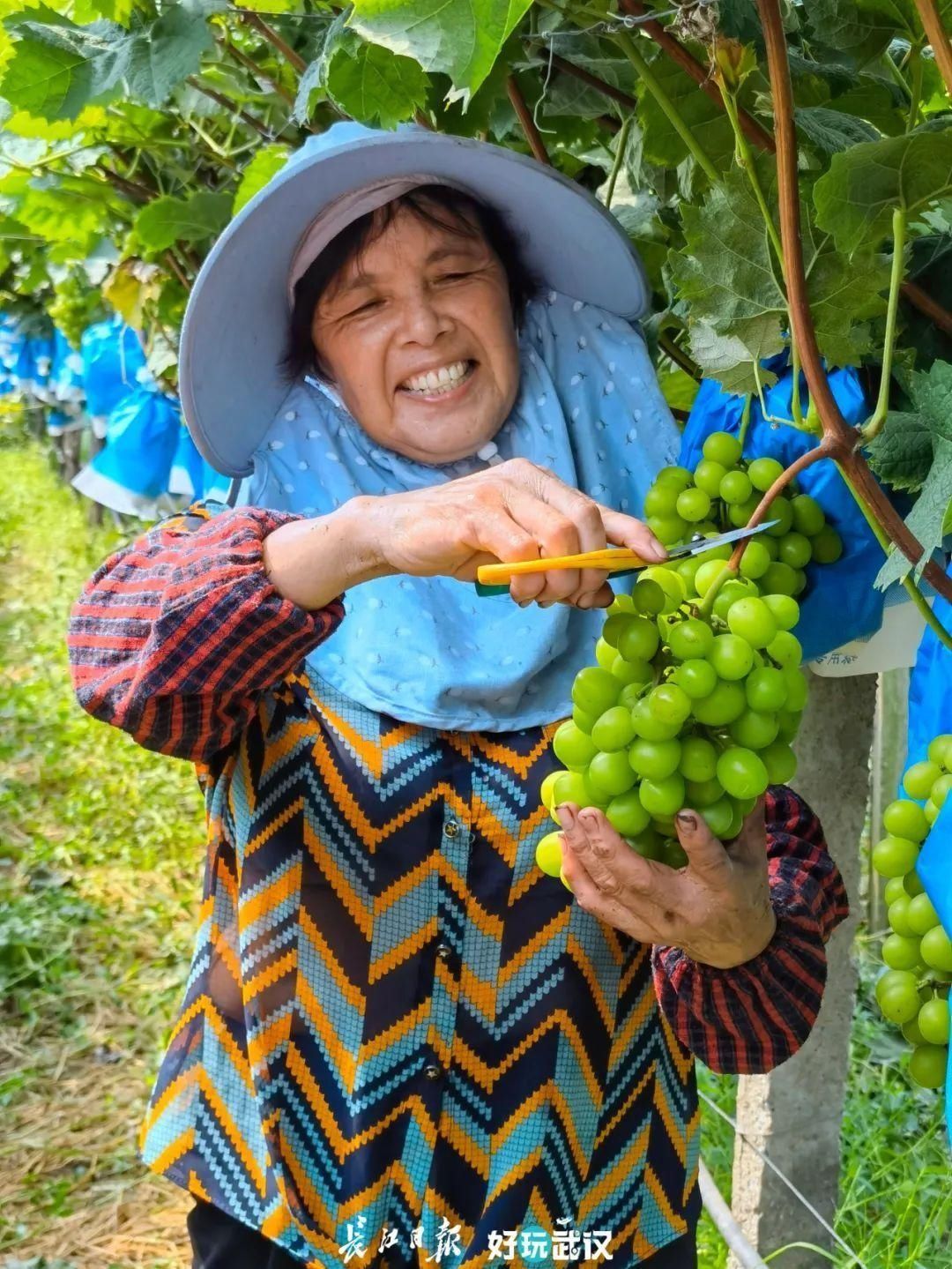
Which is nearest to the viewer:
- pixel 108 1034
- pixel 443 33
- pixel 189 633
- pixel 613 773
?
pixel 443 33

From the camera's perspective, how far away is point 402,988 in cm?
140

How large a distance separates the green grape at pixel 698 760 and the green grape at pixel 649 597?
0.10m

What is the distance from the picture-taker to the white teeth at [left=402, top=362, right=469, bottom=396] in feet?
4.71

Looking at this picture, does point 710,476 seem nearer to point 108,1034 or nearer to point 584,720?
point 584,720

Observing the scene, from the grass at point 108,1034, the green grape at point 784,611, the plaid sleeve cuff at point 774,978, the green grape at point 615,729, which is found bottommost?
the grass at point 108,1034

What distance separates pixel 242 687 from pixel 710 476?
474 millimetres

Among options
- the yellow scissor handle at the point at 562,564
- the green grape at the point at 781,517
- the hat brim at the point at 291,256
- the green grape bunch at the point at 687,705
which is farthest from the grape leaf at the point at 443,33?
the hat brim at the point at 291,256

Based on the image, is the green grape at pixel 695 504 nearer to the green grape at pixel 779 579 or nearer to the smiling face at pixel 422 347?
the green grape at pixel 779 579

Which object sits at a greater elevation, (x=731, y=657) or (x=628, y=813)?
(x=731, y=657)

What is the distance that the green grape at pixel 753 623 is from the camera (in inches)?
36.3

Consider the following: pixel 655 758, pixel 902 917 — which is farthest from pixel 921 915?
pixel 655 758

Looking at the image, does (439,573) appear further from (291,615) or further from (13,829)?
(13,829)

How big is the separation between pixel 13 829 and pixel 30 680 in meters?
1.63

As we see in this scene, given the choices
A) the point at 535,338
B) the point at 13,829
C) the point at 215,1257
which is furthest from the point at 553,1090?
the point at 13,829
